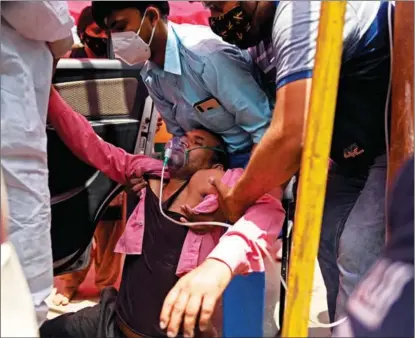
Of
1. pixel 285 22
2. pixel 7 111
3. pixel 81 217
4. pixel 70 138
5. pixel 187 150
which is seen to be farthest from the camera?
pixel 81 217

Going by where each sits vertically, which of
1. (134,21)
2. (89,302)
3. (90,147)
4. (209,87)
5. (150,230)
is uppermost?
(134,21)

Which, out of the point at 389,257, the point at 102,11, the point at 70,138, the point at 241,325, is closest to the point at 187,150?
the point at 70,138

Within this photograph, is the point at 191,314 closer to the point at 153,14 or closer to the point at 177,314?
the point at 177,314

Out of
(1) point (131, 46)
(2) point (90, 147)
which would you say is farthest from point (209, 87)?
(2) point (90, 147)

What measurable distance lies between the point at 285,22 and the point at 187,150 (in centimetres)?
60

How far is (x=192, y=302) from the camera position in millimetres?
979

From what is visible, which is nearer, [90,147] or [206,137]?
[206,137]

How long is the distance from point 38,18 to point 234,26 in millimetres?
450

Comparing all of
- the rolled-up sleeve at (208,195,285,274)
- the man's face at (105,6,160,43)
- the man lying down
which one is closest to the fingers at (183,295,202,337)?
the rolled-up sleeve at (208,195,285,274)

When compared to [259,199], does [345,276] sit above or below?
below

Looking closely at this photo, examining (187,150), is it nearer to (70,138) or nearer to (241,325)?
(70,138)

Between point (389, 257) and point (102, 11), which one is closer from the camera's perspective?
point (389, 257)

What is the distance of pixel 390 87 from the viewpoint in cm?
115

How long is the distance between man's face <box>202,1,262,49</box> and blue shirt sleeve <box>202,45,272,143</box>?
6 centimetres
